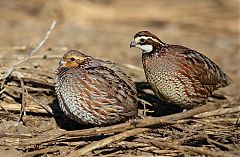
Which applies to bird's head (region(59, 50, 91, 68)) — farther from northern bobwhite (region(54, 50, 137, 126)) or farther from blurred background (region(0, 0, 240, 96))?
blurred background (region(0, 0, 240, 96))

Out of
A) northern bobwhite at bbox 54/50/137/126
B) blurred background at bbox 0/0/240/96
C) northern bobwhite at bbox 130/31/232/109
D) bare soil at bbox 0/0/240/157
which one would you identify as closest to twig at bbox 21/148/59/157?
bare soil at bbox 0/0/240/157

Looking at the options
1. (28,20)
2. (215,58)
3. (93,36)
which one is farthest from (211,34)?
(28,20)

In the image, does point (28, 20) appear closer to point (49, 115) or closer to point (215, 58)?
point (215, 58)

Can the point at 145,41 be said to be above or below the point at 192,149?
above

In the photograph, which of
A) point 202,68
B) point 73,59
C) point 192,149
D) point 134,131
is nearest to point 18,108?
point 73,59

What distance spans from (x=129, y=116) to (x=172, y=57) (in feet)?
3.22

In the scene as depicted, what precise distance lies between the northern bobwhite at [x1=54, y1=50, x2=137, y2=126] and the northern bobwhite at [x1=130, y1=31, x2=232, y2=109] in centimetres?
46

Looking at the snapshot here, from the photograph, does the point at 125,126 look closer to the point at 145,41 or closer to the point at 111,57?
the point at 145,41

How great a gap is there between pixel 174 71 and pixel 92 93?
1112 millimetres

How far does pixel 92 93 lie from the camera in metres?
6.32

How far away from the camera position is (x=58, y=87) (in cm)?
648

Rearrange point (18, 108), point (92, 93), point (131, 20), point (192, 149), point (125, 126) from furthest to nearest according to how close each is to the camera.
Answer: point (131, 20) → point (18, 108) → point (92, 93) → point (125, 126) → point (192, 149)

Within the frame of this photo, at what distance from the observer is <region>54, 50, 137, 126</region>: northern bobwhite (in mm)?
6285

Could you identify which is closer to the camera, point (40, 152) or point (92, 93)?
point (40, 152)
